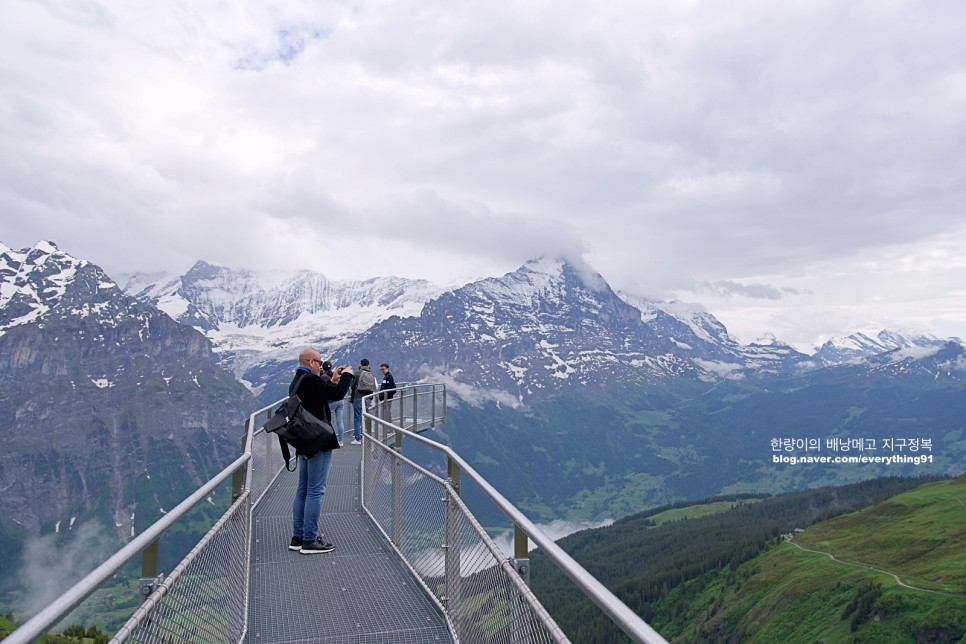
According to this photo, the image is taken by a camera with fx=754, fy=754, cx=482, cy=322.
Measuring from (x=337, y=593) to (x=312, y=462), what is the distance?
1882 millimetres

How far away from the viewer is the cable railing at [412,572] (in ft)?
11.6

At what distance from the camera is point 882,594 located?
→ 10738cm

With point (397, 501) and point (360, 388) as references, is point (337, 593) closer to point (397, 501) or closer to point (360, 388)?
→ point (397, 501)

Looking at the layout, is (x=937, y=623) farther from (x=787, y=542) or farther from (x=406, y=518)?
(x=406, y=518)

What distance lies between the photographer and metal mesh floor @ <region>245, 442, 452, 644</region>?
744cm

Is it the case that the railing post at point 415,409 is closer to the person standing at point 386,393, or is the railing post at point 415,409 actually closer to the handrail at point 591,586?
the person standing at point 386,393

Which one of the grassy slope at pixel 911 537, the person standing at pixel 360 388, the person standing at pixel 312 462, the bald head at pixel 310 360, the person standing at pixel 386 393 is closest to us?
the person standing at pixel 312 462

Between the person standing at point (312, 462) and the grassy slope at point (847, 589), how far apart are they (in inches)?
4427

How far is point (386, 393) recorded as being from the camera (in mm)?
23906

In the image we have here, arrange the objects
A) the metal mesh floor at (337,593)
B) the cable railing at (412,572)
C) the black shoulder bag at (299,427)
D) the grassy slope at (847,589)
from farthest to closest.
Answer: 1. the grassy slope at (847,589)
2. the black shoulder bag at (299,427)
3. the metal mesh floor at (337,593)
4. the cable railing at (412,572)

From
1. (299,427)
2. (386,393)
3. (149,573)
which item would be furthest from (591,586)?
(386,393)

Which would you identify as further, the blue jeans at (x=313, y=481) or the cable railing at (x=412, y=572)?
the blue jeans at (x=313, y=481)

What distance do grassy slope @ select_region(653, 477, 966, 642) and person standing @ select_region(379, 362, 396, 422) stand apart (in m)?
101

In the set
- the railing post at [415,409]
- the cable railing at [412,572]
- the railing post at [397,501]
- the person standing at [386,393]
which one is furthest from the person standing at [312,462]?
the railing post at [415,409]
